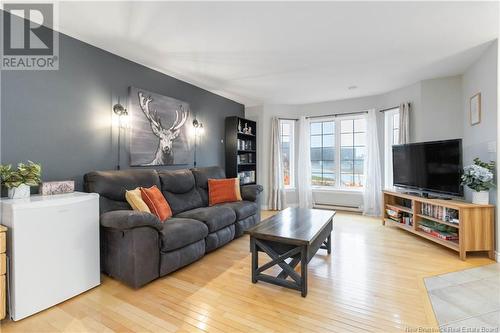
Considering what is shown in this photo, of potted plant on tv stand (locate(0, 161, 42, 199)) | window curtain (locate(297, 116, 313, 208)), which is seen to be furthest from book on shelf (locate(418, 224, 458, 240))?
potted plant on tv stand (locate(0, 161, 42, 199))

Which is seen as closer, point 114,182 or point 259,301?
point 259,301

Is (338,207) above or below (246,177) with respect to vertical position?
below

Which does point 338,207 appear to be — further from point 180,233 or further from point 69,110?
point 69,110

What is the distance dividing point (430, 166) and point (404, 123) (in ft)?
3.45

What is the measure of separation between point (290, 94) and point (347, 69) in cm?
147

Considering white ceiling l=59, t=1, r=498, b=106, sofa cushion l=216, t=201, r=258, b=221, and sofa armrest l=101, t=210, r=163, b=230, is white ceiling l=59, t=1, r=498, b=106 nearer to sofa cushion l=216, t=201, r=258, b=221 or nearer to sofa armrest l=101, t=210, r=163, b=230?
sofa armrest l=101, t=210, r=163, b=230

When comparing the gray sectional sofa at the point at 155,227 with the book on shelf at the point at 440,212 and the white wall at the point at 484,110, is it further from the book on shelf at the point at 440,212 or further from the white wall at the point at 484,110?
the white wall at the point at 484,110

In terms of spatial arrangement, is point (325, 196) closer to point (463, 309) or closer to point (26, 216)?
point (463, 309)

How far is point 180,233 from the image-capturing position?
2408mm

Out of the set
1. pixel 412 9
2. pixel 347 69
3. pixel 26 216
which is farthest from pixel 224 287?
pixel 347 69

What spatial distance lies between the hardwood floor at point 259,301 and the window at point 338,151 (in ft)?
8.59

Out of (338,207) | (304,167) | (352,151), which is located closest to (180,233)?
(304,167)

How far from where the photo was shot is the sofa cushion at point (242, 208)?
341 cm

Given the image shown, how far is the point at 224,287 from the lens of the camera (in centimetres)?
221
